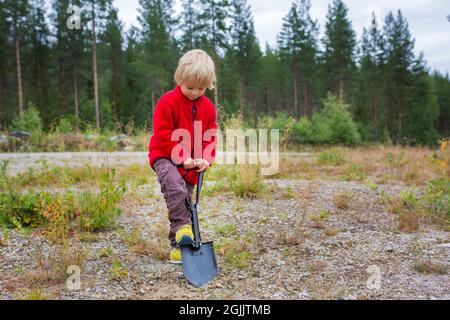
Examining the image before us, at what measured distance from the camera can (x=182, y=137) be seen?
3.01m

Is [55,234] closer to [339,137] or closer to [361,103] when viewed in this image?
[339,137]

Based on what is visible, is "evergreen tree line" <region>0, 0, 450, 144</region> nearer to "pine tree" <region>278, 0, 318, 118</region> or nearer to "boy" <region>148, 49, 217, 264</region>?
"pine tree" <region>278, 0, 318, 118</region>

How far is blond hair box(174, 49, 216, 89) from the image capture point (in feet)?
8.94

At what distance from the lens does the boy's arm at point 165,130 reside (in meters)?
2.90

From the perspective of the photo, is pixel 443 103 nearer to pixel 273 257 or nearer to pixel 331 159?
pixel 331 159

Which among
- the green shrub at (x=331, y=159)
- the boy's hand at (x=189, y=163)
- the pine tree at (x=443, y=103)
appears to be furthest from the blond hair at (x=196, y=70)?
the pine tree at (x=443, y=103)

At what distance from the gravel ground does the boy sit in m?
0.48

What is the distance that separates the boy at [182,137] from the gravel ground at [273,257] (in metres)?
0.48

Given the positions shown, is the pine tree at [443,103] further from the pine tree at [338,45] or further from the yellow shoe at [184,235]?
the yellow shoe at [184,235]

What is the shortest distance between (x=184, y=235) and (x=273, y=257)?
37.7 inches

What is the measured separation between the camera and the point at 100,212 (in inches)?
161

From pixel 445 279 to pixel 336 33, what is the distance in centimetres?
3520

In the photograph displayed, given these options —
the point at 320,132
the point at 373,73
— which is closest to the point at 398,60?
the point at 373,73
